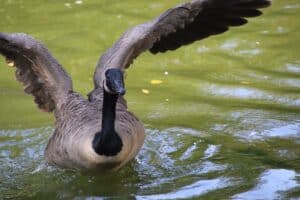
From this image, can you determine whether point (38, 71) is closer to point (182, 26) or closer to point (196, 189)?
point (182, 26)

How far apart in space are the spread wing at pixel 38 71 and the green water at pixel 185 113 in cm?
56

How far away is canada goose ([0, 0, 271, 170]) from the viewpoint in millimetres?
6895

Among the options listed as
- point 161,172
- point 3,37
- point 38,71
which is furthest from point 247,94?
point 3,37

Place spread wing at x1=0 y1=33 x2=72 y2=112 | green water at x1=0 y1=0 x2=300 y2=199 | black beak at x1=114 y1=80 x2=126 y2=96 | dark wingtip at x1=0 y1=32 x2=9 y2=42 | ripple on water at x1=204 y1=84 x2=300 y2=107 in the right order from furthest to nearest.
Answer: ripple on water at x1=204 y1=84 x2=300 y2=107
spread wing at x1=0 y1=33 x2=72 y2=112
dark wingtip at x1=0 y1=32 x2=9 y2=42
green water at x1=0 y1=0 x2=300 y2=199
black beak at x1=114 y1=80 x2=126 y2=96

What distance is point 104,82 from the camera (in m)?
6.73

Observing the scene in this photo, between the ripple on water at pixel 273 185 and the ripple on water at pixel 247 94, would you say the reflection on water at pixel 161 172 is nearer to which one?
the ripple on water at pixel 273 185

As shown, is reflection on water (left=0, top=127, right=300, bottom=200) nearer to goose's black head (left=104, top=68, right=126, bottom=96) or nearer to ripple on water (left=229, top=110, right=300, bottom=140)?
ripple on water (left=229, top=110, right=300, bottom=140)

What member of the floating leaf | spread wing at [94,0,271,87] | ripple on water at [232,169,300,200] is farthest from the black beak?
the floating leaf

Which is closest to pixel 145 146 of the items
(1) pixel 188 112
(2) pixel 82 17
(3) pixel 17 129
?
(1) pixel 188 112

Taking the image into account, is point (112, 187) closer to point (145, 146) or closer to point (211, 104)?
point (145, 146)

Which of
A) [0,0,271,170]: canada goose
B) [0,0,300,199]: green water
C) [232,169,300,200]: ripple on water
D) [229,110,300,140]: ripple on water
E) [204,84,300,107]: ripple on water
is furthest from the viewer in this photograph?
[204,84,300,107]: ripple on water

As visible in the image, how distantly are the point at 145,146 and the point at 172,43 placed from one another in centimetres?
127

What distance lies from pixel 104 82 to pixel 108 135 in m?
0.50

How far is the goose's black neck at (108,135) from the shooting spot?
22.3 ft
